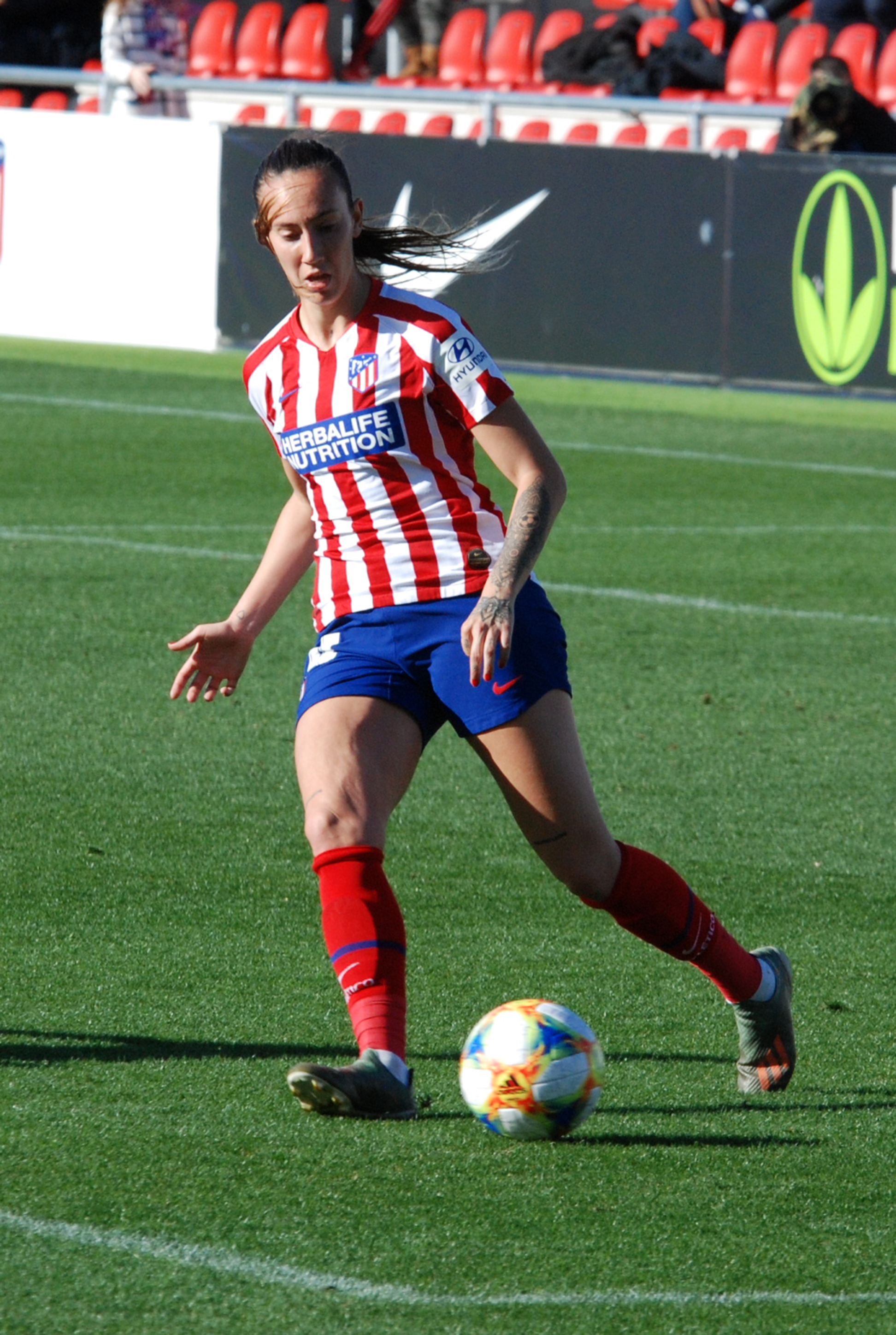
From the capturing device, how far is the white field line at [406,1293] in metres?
3.40

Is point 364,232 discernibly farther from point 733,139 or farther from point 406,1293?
point 733,139

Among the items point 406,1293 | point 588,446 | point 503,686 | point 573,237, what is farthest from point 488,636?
point 573,237

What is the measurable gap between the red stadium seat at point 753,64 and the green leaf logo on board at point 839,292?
266 inches

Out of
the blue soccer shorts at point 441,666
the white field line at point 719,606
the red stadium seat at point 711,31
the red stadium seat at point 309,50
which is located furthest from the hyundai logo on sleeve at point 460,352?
the red stadium seat at point 309,50

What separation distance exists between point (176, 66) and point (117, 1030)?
701 inches

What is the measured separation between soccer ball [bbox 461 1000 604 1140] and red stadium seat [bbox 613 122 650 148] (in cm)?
1643

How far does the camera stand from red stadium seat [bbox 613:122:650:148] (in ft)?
65.4

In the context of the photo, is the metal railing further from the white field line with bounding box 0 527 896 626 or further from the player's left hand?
the player's left hand

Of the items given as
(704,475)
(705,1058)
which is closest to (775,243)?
(704,475)

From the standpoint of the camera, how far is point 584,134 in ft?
66.8

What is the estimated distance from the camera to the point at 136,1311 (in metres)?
3.30

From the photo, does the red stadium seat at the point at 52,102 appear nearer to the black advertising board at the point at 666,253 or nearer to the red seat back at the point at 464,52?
the red seat back at the point at 464,52

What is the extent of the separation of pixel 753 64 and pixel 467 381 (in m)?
19.7

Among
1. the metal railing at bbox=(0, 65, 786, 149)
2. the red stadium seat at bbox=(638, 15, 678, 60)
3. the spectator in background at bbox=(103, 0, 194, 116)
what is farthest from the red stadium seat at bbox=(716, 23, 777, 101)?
the spectator in background at bbox=(103, 0, 194, 116)
